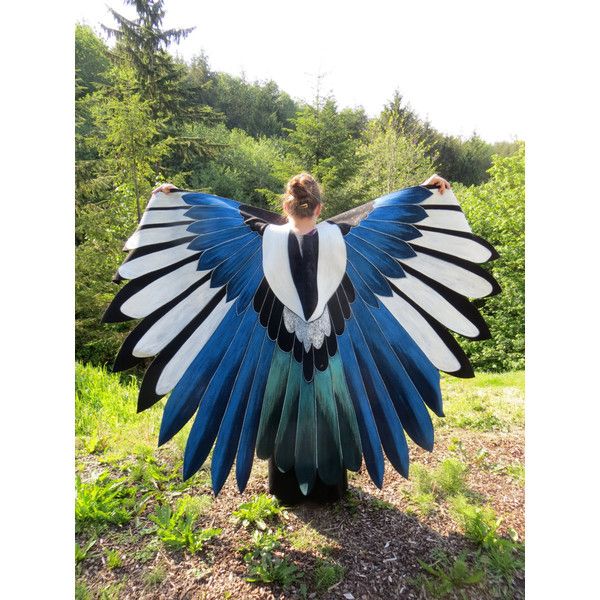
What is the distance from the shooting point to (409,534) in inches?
73.5

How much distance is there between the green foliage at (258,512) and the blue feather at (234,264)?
42.6 inches

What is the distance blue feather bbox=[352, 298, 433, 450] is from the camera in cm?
167

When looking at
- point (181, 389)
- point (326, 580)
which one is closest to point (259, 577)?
point (326, 580)

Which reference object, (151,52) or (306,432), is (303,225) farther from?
(151,52)

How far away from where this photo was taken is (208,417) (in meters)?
1.60

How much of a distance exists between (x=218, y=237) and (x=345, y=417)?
870 millimetres

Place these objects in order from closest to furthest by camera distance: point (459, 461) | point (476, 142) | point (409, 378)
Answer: point (409, 378)
point (459, 461)
point (476, 142)

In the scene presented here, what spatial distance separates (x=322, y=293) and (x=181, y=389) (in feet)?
2.12

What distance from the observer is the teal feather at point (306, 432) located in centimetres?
166

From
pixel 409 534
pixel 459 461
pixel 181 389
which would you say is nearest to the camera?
pixel 181 389

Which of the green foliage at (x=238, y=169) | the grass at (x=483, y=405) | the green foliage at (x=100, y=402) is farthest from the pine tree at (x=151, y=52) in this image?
the grass at (x=483, y=405)

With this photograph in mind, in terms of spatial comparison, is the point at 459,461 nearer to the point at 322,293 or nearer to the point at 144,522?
the point at 322,293

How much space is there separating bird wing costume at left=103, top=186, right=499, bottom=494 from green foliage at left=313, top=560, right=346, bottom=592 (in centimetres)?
31

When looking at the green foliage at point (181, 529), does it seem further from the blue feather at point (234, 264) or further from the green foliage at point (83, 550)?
the blue feather at point (234, 264)
